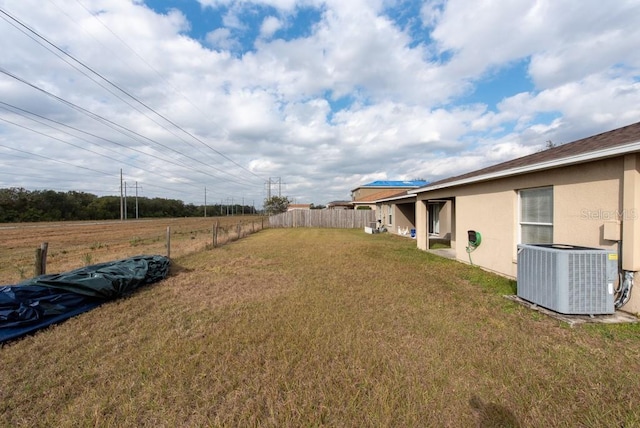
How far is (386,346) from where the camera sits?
3520 mm

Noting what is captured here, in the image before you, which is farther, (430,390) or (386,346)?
(386,346)

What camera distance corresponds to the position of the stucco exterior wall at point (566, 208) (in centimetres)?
428

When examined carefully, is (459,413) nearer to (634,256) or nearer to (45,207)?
(634,256)

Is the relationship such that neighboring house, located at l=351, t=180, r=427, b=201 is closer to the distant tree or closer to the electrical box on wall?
the distant tree

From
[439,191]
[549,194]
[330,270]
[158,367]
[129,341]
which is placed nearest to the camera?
[158,367]

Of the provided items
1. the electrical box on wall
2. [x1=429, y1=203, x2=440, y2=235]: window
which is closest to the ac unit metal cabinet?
the electrical box on wall

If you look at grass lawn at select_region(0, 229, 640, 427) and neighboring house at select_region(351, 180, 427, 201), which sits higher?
neighboring house at select_region(351, 180, 427, 201)

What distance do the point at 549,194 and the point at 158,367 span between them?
23.6ft

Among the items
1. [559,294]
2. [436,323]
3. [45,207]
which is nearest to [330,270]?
[436,323]

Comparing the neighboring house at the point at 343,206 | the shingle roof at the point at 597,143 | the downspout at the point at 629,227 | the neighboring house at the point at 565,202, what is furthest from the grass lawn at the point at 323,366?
the neighboring house at the point at 343,206

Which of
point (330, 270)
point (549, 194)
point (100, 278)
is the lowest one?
point (330, 270)

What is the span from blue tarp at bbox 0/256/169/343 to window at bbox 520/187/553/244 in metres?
8.58

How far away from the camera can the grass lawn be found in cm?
236

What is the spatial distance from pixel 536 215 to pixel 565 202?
963 mm
